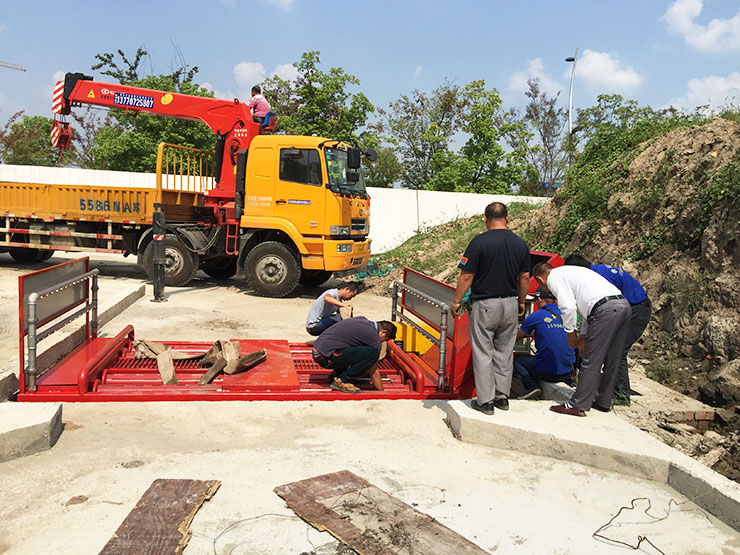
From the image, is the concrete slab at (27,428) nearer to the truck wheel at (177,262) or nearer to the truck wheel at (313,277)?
the truck wheel at (177,262)

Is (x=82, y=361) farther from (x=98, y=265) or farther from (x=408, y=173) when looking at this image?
(x=408, y=173)

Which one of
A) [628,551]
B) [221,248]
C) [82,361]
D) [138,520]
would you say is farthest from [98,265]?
[628,551]

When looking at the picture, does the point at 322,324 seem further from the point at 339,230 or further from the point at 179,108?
the point at 179,108

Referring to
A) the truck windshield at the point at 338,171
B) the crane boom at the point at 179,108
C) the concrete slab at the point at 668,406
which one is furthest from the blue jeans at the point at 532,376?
the crane boom at the point at 179,108

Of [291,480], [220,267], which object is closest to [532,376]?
[291,480]

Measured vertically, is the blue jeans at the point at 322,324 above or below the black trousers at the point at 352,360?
above

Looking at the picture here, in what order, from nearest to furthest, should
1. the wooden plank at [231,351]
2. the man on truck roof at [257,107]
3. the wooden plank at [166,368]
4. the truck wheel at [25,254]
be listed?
the wooden plank at [166,368], the wooden plank at [231,351], the man on truck roof at [257,107], the truck wheel at [25,254]

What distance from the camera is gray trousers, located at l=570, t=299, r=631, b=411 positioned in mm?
4727

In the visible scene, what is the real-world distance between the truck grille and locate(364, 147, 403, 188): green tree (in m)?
18.4

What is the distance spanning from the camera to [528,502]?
377 centimetres

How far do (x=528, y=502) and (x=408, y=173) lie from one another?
26951mm

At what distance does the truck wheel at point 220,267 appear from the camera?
44.6 feet

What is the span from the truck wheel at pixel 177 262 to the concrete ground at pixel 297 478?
747 centimetres

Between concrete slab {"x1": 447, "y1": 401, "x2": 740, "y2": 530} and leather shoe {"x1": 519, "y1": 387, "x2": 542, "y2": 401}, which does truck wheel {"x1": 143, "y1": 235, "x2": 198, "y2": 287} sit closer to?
leather shoe {"x1": 519, "y1": 387, "x2": 542, "y2": 401}
